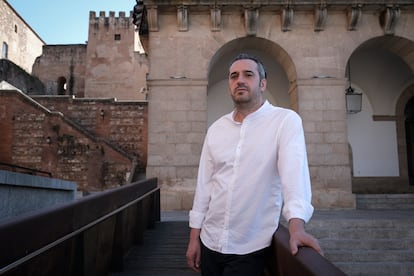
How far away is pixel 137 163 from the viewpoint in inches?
688

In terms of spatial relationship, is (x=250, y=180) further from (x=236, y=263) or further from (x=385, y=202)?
(x=385, y=202)

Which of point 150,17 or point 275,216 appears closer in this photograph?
point 275,216

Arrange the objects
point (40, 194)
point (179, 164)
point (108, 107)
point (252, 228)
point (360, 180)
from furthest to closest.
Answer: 1. point (108, 107)
2. point (360, 180)
3. point (179, 164)
4. point (40, 194)
5. point (252, 228)

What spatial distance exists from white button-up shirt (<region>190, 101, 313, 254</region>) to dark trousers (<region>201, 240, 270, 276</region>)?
3 cm

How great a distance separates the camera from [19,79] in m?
28.8

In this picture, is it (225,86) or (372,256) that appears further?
(225,86)

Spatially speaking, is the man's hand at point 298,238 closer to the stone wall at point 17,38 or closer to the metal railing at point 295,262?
the metal railing at point 295,262

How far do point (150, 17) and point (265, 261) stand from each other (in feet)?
24.9

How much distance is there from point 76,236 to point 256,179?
4.94ft

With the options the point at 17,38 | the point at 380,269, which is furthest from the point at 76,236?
the point at 17,38

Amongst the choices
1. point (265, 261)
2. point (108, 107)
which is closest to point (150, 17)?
point (265, 261)

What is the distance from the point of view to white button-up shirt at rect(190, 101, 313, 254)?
1670mm

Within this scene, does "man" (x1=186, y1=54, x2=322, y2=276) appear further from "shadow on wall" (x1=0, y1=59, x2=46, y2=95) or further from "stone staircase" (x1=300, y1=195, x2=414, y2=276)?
"shadow on wall" (x1=0, y1=59, x2=46, y2=95)

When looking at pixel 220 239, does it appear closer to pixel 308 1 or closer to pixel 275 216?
pixel 275 216
